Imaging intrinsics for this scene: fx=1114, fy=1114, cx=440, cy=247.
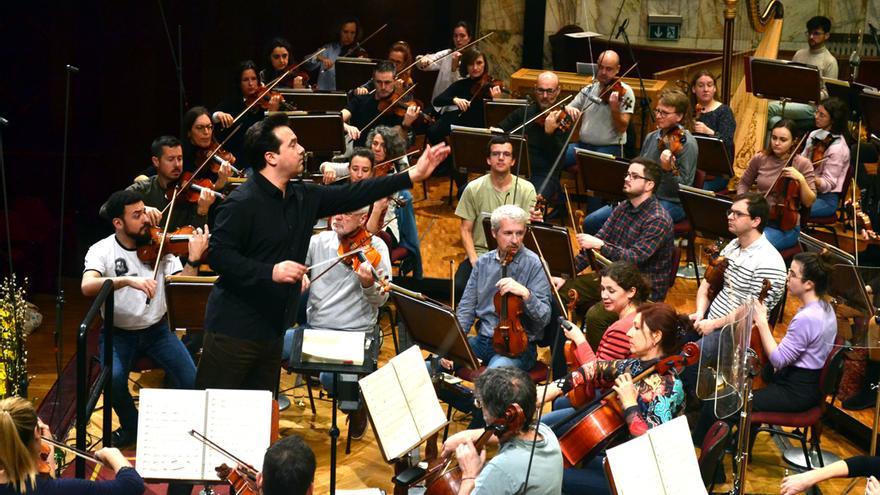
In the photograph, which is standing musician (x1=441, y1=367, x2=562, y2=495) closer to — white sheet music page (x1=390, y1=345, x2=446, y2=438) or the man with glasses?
white sheet music page (x1=390, y1=345, x2=446, y2=438)

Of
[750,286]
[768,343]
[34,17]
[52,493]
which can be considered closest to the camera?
[52,493]

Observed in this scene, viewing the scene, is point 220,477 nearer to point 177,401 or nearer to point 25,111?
point 177,401

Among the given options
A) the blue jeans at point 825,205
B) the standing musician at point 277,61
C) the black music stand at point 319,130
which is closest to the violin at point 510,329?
the black music stand at point 319,130

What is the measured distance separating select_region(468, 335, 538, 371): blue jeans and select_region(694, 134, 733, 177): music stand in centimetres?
236

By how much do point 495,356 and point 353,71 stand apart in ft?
13.6

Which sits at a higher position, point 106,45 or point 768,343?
point 106,45

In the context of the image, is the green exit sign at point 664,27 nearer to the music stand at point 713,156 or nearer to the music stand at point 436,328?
the music stand at point 713,156

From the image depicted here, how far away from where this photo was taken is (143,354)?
5.23m

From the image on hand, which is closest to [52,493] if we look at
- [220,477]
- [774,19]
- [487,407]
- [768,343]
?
[220,477]

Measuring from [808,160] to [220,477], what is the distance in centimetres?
444

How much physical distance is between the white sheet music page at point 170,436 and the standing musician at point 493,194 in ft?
8.86

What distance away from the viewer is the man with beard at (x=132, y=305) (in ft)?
16.7

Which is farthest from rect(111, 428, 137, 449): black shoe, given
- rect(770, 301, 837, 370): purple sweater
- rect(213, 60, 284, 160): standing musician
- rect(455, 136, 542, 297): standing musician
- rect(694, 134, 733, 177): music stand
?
rect(694, 134, 733, 177): music stand

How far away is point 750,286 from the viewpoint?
17.6ft
